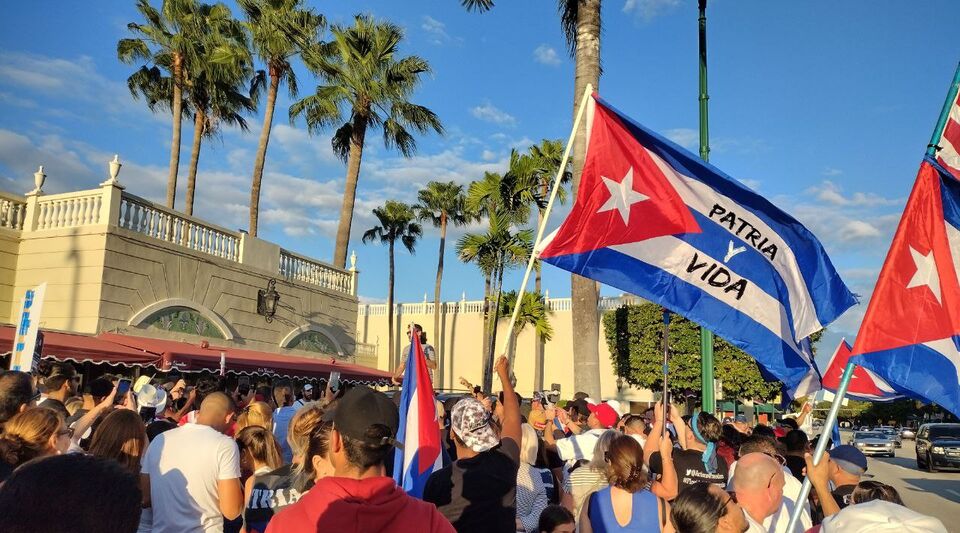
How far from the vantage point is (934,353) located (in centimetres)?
421

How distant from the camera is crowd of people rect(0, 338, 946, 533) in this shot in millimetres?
1479

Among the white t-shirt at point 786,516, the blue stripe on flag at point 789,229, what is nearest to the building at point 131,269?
the blue stripe on flag at point 789,229

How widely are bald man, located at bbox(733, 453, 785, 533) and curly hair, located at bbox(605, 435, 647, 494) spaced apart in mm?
611

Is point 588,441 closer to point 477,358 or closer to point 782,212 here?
point 782,212

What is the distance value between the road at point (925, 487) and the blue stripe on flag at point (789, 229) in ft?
16.5

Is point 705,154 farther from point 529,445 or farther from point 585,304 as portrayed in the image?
point 529,445

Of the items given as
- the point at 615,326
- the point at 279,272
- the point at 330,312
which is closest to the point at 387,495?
the point at 279,272

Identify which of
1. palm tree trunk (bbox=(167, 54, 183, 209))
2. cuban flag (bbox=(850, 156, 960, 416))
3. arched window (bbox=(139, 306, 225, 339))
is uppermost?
palm tree trunk (bbox=(167, 54, 183, 209))

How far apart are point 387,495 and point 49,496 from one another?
1.08 metres

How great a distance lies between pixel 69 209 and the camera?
15.5m

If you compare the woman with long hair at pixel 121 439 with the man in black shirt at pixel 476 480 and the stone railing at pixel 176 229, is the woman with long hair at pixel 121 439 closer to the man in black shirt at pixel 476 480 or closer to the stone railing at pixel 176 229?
the man in black shirt at pixel 476 480

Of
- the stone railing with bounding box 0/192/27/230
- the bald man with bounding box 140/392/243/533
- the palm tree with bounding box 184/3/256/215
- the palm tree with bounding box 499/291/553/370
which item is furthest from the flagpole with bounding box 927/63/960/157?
the palm tree with bounding box 499/291/553/370

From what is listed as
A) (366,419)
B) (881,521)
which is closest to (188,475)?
(366,419)

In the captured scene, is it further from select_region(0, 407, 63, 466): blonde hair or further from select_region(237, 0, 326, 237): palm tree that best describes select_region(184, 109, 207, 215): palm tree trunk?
select_region(0, 407, 63, 466): blonde hair
